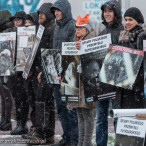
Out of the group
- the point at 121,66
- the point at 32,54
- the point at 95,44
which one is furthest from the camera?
the point at 32,54

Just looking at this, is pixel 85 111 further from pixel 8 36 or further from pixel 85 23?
pixel 8 36

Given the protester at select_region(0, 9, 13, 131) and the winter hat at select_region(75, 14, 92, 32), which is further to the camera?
the protester at select_region(0, 9, 13, 131)

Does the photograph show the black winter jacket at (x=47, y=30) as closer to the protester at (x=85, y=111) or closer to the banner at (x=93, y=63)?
the protester at (x=85, y=111)

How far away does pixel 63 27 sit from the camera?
6.25m

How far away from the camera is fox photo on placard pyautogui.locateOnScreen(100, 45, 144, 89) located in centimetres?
470

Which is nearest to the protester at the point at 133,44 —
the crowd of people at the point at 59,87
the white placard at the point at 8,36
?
the crowd of people at the point at 59,87

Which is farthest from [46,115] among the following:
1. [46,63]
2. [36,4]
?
[36,4]

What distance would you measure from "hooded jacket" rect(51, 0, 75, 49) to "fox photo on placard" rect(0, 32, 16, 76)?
1.17 meters

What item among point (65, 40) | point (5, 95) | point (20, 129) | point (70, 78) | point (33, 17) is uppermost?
point (33, 17)

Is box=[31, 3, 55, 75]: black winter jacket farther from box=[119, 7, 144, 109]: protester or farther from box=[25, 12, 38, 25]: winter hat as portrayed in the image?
box=[119, 7, 144, 109]: protester

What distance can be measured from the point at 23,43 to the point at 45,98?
966 millimetres

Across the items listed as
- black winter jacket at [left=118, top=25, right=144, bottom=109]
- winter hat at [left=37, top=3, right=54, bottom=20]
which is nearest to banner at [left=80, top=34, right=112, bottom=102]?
black winter jacket at [left=118, top=25, right=144, bottom=109]

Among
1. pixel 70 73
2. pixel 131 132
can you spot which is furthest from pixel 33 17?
pixel 131 132

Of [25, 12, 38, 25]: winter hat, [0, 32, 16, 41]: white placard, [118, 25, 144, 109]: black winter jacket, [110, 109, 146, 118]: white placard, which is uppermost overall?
[25, 12, 38, 25]: winter hat
